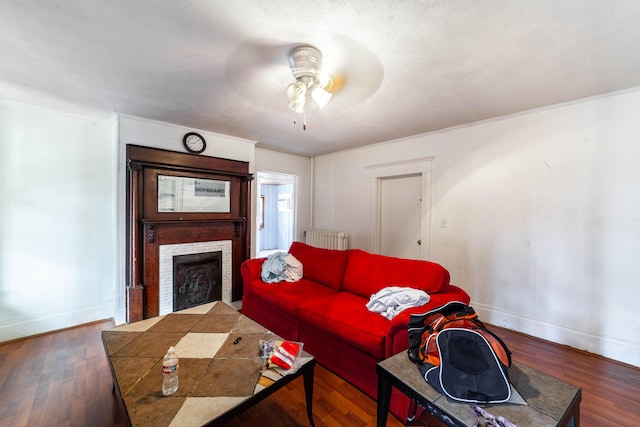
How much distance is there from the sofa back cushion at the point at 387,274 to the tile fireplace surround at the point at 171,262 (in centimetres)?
173

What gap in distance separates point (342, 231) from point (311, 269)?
1604 millimetres

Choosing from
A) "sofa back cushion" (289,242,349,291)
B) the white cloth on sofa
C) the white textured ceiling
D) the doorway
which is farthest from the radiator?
the doorway

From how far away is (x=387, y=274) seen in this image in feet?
7.83

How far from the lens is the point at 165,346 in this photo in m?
1.64

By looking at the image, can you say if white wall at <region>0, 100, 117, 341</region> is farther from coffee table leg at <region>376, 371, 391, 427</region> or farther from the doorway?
the doorway

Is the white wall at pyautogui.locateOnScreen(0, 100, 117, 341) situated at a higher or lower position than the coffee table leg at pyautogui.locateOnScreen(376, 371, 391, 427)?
higher

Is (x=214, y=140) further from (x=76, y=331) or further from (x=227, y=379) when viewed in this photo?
(x=227, y=379)

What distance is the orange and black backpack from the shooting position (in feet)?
3.50

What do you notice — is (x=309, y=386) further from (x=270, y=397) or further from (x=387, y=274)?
(x=387, y=274)

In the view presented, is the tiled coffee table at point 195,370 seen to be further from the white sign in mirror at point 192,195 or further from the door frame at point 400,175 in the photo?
the door frame at point 400,175

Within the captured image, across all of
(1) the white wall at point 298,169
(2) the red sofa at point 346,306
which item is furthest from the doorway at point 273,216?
(2) the red sofa at point 346,306

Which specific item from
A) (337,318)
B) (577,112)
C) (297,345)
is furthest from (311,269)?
(577,112)

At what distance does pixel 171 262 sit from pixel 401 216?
3.10 m

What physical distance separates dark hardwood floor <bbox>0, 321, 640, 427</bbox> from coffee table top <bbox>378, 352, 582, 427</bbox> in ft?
2.12
